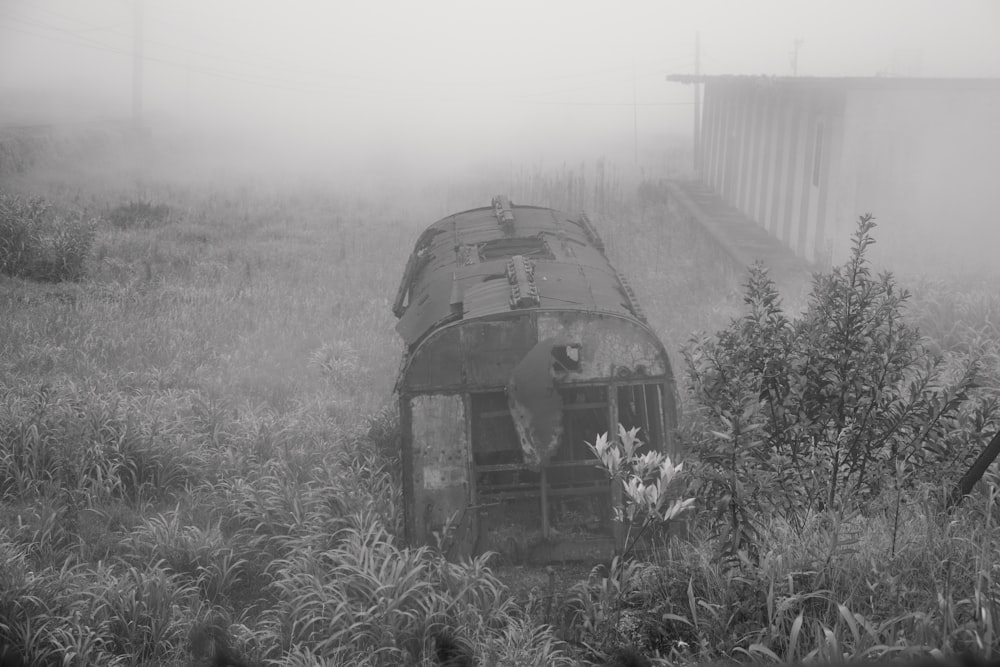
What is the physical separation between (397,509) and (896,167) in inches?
452

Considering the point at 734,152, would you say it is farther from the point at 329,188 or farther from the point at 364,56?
the point at 364,56

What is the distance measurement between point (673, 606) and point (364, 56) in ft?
194

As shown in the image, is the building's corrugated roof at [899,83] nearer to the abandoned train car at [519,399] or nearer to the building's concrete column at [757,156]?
the building's concrete column at [757,156]

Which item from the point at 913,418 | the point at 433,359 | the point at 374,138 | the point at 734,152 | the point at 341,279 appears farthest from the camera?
the point at 374,138

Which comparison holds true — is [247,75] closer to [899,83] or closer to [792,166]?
[792,166]

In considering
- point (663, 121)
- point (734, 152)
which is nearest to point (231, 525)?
point (734, 152)

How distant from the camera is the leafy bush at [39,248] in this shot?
42.9 feet

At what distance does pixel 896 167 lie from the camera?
14.3 metres

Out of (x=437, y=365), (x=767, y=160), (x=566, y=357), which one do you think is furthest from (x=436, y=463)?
(x=767, y=160)

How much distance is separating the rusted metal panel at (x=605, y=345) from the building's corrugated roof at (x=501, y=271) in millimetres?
104

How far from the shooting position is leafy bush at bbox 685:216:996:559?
471cm

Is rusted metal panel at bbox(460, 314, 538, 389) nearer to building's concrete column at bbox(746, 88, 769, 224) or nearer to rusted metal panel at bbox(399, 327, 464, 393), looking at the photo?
rusted metal panel at bbox(399, 327, 464, 393)

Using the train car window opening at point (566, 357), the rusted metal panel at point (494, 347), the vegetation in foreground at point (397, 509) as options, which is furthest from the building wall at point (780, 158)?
the rusted metal panel at point (494, 347)

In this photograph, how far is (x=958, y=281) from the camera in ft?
41.2
